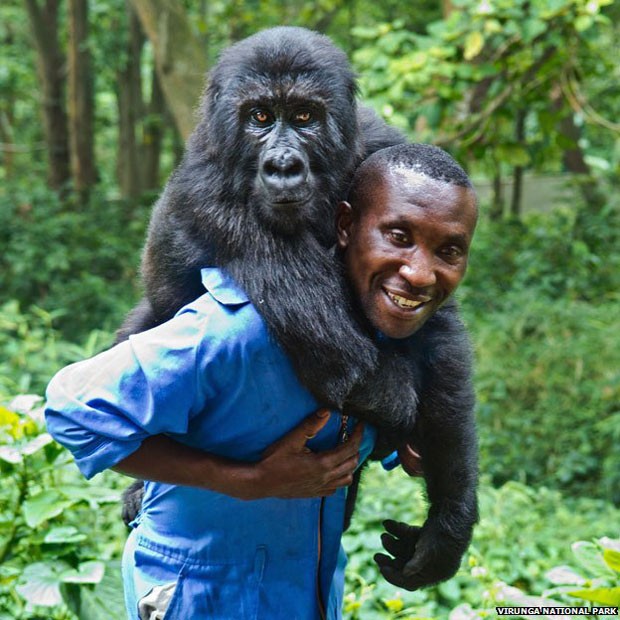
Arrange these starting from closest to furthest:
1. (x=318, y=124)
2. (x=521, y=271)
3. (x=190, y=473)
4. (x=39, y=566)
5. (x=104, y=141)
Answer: (x=190, y=473) → (x=318, y=124) → (x=39, y=566) → (x=521, y=271) → (x=104, y=141)

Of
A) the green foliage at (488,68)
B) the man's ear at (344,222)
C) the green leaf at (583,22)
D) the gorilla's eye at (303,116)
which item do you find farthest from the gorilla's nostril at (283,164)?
the green leaf at (583,22)

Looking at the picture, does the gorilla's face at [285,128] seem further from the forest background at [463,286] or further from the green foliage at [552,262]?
the green foliage at [552,262]

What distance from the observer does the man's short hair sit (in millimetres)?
1978

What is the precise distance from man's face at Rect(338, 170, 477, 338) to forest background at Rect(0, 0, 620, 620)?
1.02m

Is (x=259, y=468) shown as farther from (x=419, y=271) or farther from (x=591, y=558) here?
(x=591, y=558)

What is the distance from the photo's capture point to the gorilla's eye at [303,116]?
8.34 ft

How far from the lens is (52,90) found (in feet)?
41.8

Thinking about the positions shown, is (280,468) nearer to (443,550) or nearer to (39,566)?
(443,550)

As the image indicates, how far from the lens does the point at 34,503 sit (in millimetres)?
3010

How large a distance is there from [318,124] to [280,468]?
43.8 inches

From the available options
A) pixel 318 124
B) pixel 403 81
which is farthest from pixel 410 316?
pixel 403 81

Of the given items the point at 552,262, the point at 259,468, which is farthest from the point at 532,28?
the point at 552,262

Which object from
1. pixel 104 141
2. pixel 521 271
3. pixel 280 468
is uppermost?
pixel 280 468

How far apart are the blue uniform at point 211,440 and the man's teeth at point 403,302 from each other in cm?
30
